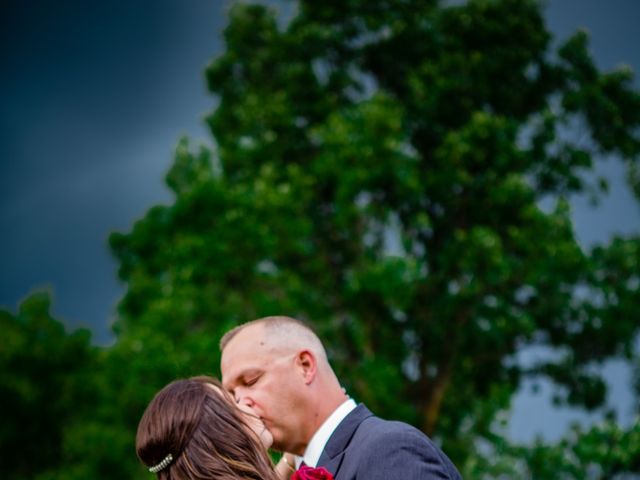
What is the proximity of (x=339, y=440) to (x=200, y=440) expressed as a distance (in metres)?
0.69

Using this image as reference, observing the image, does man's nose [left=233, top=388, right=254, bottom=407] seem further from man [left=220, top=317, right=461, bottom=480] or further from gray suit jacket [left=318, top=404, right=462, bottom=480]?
gray suit jacket [left=318, top=404, right=462, bottom=480]

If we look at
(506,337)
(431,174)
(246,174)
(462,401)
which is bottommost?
(462,401)

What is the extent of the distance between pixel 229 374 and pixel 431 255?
11.0 metres

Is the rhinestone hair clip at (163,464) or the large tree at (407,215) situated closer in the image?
the rhinestone hair clip at (163,464)

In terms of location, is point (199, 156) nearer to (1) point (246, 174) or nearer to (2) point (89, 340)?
(1) point (246, 174)

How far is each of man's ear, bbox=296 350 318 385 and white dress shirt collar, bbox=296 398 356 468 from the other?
0.66ft

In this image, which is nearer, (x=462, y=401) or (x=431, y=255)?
(x=431, y=255)

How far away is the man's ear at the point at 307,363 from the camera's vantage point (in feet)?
11.6

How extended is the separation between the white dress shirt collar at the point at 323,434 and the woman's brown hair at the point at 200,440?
1.40 feet

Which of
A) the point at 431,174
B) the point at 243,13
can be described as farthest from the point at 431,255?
the point at 243,13

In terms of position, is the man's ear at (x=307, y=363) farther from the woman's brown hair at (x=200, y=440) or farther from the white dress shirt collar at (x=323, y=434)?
the woman's brown hair at (x=200, y=440)

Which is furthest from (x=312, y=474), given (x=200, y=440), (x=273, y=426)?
(x=273, y=426)

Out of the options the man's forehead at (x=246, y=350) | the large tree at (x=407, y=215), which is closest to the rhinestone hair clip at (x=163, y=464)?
the man's forehead at (x=246, y=350)

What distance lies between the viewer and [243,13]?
52.8 ft
